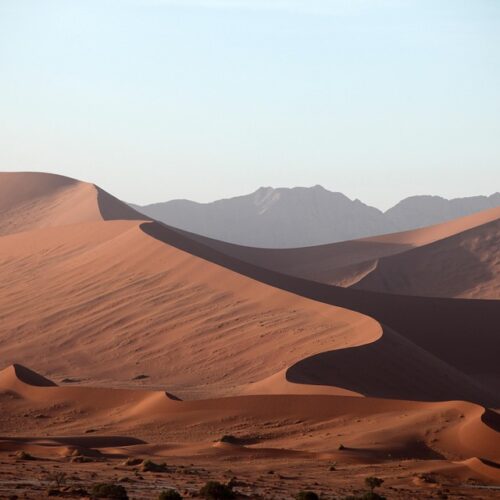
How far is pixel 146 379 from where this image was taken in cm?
3366

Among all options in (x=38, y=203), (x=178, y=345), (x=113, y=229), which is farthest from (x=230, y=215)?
(x=178, y=345)

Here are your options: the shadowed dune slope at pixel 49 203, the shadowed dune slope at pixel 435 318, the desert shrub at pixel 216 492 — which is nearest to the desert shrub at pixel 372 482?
the desert shrub at pixel 216 492

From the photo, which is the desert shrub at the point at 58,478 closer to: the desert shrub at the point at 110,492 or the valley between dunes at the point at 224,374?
the valley between dunes at the point at 224,374

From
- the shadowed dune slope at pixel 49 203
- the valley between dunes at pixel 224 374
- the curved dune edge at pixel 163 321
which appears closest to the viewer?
the valley between dunes at pixel 224 374

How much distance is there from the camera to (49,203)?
85.0 metres

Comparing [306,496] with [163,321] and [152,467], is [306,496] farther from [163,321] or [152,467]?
[163,321]

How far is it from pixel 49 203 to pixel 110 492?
2794 inches

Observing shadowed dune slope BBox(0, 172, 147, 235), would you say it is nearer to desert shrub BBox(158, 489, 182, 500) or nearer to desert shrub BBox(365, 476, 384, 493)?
desert shrub BBox(365, 476, 384, 493)

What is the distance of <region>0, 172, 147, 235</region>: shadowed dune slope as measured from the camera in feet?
254

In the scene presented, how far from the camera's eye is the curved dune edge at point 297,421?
861 inches

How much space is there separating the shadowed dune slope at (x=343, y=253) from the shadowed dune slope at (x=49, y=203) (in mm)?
7148

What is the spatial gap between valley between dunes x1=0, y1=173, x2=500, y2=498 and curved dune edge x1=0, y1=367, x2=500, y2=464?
1.8 inches

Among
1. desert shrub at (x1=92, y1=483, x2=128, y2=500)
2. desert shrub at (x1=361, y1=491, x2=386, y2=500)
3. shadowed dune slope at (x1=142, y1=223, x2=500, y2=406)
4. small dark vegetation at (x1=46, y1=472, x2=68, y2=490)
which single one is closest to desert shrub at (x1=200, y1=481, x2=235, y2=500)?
desert shrub at (x1=92, y1=483, x2=128, y2=500)

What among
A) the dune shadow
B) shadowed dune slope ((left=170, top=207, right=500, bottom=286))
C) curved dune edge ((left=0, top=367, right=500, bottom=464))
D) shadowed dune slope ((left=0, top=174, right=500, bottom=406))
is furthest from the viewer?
shadowed dune slope ((left=170, top=207, right=500, bottom=286))
